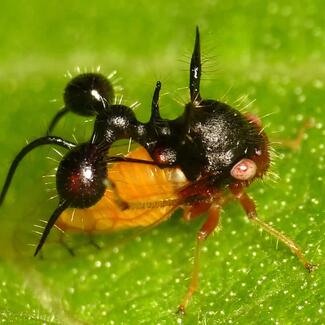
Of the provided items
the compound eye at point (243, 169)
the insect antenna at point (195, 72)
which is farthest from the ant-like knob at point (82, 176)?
the compound eye at point (243, 169)

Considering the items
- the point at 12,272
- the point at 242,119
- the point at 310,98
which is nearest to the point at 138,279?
the point at 12,272

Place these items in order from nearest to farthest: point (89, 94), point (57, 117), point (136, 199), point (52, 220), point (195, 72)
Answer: point (52, 220)
point (195, 72)
point (89, 94)
point (136, 199)
point (57, 117)

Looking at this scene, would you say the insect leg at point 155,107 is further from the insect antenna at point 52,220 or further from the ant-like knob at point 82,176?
the insect antenna at point 52,220

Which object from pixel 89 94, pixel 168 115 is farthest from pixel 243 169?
pixel 89 94

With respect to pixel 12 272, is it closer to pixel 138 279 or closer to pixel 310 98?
pixel 138 279

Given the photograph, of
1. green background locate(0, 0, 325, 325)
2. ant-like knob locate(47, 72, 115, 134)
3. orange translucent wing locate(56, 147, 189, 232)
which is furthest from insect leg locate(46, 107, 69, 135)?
orange translucent wing locate(56, 147, 189, 232)

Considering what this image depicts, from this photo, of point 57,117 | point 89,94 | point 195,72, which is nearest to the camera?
point 195,72

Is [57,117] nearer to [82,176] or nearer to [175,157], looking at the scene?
[175,157]

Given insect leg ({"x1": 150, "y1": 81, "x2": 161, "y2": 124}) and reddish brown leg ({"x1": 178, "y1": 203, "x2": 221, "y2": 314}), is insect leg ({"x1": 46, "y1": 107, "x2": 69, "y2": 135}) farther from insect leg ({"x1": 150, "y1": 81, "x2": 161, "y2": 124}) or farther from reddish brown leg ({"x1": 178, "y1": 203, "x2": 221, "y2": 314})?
reddish brown leg ({"x1": 178, "y1": 203, "x2": 221, "y2": 314})

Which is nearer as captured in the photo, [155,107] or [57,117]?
[155,107]

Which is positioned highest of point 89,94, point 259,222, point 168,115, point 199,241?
point 168,115
